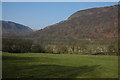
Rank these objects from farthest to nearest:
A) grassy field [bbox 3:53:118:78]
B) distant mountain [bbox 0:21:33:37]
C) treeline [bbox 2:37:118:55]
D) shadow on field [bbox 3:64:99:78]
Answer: distant mountain [bbox 0:21:33:37] → treeline [bbox 2:37:118:55] → grassy field [bbox 3:53:118:78] → shadow on field [bbox 3:64:99:78]

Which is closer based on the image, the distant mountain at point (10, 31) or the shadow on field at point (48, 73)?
the shadow on field at point (48, 73)

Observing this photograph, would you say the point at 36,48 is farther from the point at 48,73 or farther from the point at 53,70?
the point at 48,73

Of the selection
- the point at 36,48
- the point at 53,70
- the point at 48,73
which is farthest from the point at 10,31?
the point at 48,73

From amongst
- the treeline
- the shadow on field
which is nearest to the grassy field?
the shadow on field

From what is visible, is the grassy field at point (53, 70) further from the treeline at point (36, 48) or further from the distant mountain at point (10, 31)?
the distant mountain at point (10, 31)

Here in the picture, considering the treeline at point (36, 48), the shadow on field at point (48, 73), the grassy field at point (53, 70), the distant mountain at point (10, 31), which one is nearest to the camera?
the shadow on field at point (48, 73)

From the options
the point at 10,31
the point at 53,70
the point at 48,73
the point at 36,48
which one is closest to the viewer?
the point at 48,73

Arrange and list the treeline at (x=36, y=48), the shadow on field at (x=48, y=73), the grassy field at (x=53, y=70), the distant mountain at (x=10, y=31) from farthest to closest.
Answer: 1. the distant mountain at (x=10, y=31)
2. the treeline at (x=36, y=48)
3. the grassy field at (x=53, y=70)
4. the shadow on field at (x=48, y=73)

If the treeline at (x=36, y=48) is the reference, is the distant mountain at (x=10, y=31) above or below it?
above

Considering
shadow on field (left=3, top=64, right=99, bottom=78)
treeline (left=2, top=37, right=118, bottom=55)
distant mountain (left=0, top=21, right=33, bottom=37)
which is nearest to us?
shadow on field (left=3, top=64, right=99, bottom=78)

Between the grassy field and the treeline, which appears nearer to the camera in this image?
the grassy field

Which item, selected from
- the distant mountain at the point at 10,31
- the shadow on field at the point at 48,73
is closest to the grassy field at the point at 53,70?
the shadow on field at the point at 48,73

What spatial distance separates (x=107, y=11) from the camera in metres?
107

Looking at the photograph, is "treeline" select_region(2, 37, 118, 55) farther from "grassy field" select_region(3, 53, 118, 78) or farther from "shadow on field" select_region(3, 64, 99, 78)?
"shadow on field" select_region(3, 64, 99, 78)
